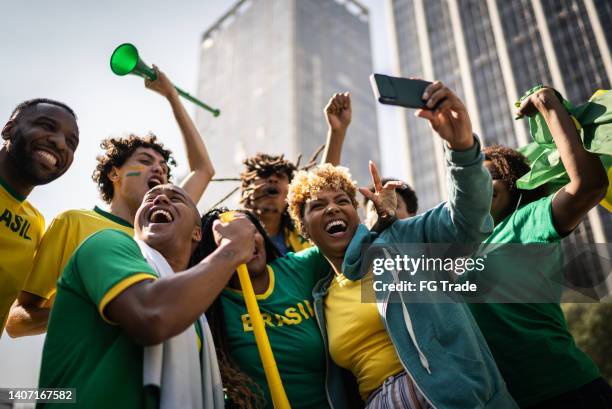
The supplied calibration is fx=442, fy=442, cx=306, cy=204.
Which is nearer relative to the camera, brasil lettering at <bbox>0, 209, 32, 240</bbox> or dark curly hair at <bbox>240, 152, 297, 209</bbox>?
brasil lettering at <bbox>0, 209, 32, 240</bbox>

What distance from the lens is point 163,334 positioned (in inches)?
63.8

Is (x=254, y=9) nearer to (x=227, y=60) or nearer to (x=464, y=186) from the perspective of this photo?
(x=227, y=60)

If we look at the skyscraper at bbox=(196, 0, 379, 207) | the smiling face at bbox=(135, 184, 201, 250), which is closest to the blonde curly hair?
the smiling face at bbox=(135, 184, 201, 250)

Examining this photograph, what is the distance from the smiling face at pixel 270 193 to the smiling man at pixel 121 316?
9.09 feet

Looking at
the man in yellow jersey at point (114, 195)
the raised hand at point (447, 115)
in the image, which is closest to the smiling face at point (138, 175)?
the man in yellow jersey at point (114, 195)

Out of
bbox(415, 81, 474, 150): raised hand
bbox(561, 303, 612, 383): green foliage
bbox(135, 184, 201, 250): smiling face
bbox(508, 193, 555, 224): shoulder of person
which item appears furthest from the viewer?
bbox(561, 303, 612, 383): green foliage

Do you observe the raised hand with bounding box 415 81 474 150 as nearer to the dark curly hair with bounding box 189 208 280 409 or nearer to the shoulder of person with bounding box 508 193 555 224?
the shoulder of person with bounding box 508 193 555 224

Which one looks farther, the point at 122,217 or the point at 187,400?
the point at 122,217

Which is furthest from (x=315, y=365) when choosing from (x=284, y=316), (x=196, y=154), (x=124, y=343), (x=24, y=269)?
(x=196, y=154)

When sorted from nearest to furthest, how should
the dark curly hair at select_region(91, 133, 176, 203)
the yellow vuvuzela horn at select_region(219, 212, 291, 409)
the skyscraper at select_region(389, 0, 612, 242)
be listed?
the yellow vuvuzela horn at select_region(219, 212, 291, 409) < the dark curly hair at select_region(91, 133, 176, 203) < the skyscraper at select_region(389, 0, 612, 242)

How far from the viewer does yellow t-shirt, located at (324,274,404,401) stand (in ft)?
8.07

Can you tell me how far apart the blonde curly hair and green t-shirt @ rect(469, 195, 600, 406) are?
1.11m

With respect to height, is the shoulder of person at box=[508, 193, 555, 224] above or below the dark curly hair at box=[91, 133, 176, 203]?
below

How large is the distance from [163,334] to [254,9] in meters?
88.3
